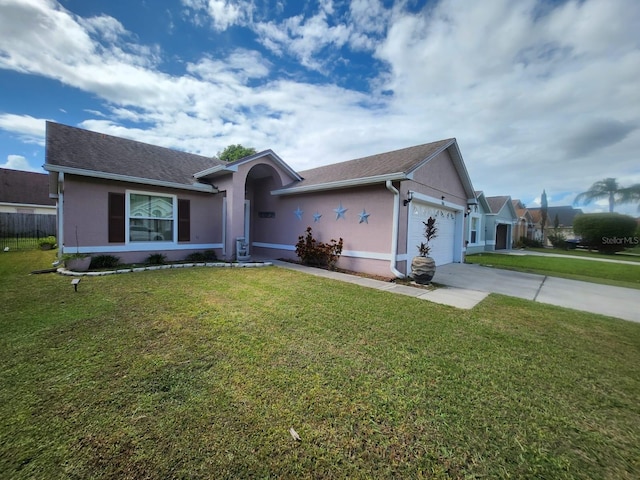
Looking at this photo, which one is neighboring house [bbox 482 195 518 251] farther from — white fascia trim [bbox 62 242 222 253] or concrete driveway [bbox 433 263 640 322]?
white fascia trim [bbox 62 242 222 253]

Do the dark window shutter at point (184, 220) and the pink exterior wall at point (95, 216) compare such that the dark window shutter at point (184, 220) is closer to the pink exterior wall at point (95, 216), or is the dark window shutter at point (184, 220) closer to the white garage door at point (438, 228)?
the pink exterior wall at point (95, 216)

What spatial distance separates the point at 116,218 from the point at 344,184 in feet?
26.1

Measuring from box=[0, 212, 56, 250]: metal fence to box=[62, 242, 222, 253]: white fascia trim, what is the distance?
12393mm

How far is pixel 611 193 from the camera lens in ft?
99.7

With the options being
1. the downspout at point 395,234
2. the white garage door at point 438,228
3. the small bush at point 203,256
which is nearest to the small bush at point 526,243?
the white garage door at point 438,228

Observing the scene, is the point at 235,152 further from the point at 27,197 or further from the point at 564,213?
the point at 564,213

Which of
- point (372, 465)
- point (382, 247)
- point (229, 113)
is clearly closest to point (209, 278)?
point (382, 247)

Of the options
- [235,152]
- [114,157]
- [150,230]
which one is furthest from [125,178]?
[235,152]

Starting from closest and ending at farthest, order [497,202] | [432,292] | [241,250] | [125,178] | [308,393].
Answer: [308,393] → [432,292] → [125,178] → [241,250] → [497,202]

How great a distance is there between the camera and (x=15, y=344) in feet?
11.2

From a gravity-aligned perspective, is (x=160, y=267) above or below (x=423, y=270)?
below

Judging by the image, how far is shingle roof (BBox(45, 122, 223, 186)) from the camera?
836 centimetres

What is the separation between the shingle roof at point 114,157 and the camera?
8.36 m

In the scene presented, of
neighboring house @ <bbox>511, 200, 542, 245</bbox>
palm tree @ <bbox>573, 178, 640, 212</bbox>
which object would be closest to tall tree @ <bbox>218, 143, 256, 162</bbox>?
neighboring house @ <bbox>511, 200, 542, 245</bbox>
